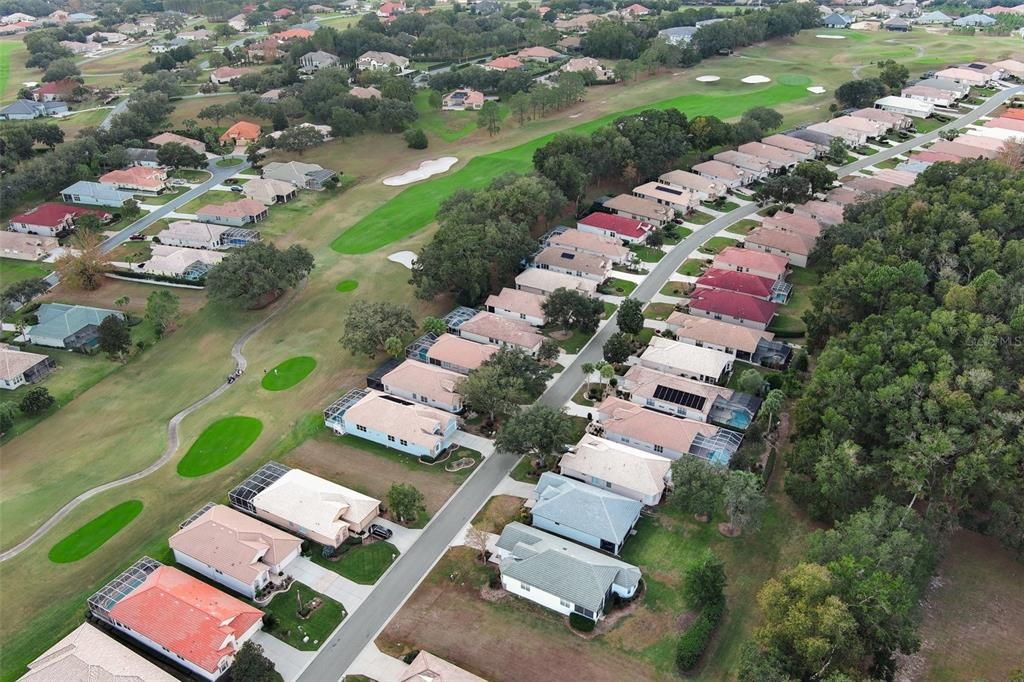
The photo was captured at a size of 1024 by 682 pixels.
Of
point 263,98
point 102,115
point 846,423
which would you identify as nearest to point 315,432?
point 846,423

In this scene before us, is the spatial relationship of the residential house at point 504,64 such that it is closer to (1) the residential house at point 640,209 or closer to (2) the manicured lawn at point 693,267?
(1) the residential house at point 640,209

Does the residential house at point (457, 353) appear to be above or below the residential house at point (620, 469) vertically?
above

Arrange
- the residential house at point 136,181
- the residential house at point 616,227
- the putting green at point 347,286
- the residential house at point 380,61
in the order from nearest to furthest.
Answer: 1. the putting green at point 347,286
2. the residential house at point 616,227
3. the residential house at point 136,181
4. the residential house at point 380,61

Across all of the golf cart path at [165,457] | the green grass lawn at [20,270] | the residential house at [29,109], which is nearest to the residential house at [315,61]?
the residential house at [29,109]

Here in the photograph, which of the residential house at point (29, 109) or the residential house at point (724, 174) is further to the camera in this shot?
the residential house at point (29, 109)

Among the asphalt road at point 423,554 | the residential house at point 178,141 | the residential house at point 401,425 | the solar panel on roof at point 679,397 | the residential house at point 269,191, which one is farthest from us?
the residential house at point 178,141

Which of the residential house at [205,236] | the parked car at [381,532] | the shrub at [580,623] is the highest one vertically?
the residential house at [205,236]

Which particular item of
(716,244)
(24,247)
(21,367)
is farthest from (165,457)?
(716,244)

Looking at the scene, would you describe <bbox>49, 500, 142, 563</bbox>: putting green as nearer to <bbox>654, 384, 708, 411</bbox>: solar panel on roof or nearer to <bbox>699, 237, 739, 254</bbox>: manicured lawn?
<bbox>654, 384, 708, 411</bbox>: solar panel on roof
